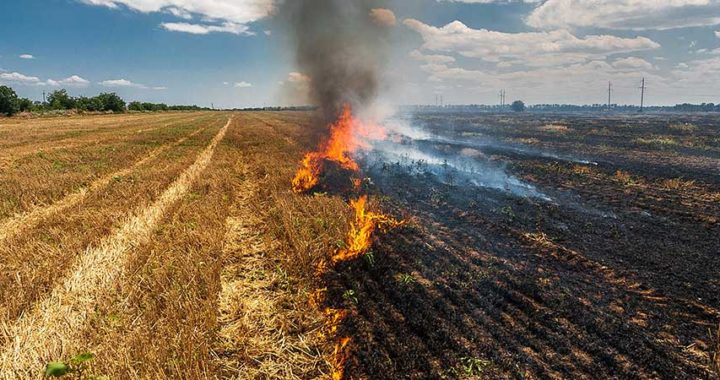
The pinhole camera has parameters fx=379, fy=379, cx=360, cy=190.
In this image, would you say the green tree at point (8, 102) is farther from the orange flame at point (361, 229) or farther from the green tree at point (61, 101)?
the orange flame at point (361, 229)

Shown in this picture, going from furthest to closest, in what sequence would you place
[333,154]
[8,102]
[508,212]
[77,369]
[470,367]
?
1. [8,102]
2. [333,154]
3. [508,212]
4. [470,367]
5. [77,369]

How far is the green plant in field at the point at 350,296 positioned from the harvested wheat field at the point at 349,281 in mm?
41

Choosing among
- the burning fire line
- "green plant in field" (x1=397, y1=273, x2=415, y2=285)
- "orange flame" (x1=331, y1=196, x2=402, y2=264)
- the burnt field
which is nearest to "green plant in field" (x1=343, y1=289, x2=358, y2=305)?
the burnt field

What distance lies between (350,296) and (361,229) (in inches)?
109

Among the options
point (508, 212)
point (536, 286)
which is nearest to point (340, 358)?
point (536, 286)

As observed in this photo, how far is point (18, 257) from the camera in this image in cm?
717

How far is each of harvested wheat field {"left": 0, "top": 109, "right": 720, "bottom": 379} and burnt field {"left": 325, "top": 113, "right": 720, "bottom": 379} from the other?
3cm

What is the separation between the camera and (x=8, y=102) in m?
67.6

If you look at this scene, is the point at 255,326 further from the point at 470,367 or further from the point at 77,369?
the point at 470,367

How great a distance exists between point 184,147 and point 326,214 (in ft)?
64.7

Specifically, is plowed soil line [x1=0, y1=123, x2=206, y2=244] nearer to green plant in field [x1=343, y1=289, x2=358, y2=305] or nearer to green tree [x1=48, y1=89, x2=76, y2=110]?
green plant in field [x1=343, y1=289, x2=358, y2=305]

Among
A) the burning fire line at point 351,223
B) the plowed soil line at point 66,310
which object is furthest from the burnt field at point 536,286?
the plowed soil line at point 66,310

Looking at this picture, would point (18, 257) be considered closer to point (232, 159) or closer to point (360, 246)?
point (360, 246)

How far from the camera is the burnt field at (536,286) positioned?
4.69 m
